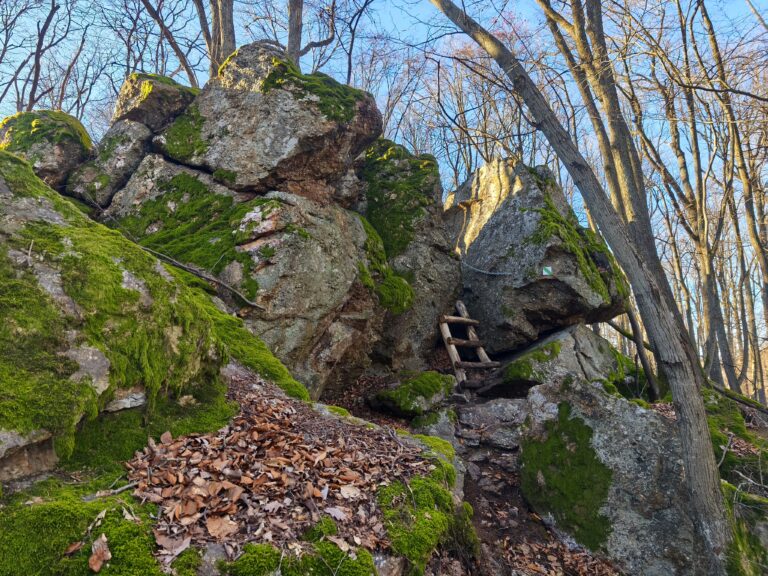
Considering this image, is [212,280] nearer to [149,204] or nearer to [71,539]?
[149,204]

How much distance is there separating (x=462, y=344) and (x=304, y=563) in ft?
24.1

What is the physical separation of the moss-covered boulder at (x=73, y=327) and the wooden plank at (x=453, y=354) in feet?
18.6

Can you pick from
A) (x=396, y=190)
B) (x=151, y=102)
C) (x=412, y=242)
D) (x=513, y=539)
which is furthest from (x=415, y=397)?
(x=151, y=102)

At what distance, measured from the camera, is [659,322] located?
4719 millimetres

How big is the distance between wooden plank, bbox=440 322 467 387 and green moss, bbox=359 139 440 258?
1.97 metres

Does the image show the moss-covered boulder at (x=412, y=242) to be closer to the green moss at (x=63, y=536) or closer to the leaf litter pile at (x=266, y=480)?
the leaf litter pile at (x=266, y=480)

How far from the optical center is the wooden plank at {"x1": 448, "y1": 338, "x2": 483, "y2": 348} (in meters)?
9.22

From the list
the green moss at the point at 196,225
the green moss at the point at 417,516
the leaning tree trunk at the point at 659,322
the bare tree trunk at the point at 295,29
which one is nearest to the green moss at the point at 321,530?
the green moss at the point at 417,516

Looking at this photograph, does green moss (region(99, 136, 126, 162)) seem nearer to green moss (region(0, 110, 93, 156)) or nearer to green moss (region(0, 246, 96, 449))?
green moss (region(0, 110, 93, 156))

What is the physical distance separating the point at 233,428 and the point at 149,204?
571 cm

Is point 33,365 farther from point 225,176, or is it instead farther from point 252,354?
point 225,176

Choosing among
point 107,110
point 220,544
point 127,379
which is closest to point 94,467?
point 127,379

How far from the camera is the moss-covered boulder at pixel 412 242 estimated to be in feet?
30.3

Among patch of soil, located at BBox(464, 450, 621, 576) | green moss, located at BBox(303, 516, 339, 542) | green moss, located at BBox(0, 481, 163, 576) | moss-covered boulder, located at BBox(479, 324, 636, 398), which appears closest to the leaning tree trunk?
patch of soil, located at BBox(464, 450, 621, 576)
